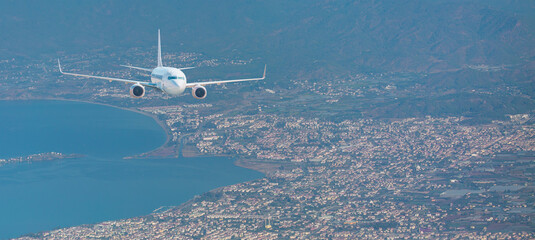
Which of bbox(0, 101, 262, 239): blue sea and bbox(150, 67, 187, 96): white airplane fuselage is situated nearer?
bbox(150, 67, 187, 96): white airplane fuselage

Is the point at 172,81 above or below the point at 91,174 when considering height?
above

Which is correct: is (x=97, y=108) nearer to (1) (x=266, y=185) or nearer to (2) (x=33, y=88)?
(2) (x=33, y=88)

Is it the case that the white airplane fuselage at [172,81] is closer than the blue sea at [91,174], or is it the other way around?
the white airplane fuselage at [172,81]

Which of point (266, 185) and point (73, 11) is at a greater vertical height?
point (73, 11)

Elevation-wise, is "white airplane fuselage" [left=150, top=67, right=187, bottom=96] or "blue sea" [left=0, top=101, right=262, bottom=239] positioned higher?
"white airplane fuselage" [left=150, top=67, right=187, bottom=96]

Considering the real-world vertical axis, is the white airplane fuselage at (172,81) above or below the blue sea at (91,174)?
above

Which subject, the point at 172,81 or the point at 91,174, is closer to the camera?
the point at 172,81

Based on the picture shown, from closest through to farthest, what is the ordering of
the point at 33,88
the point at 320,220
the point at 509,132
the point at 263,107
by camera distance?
the point at 320,220, the point at 509,132, the point at 263,107, the point at 33,88

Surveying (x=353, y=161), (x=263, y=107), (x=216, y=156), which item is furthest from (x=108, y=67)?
(x=353, y=161)
